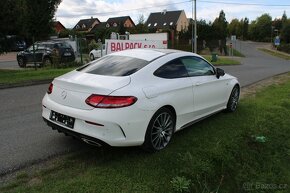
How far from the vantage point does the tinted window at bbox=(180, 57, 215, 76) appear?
596 cm

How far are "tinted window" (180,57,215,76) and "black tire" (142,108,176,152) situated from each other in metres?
1.10

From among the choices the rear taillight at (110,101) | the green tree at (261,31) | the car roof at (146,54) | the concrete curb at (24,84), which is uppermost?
the green tree at (261,31)

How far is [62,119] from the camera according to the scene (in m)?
4.75

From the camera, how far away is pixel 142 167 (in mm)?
4516

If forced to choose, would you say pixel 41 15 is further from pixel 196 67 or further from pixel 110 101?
pixel 110 101

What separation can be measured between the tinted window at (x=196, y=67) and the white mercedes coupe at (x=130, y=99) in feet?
0.07

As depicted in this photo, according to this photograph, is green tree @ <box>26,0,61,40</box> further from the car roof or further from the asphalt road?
the car roof

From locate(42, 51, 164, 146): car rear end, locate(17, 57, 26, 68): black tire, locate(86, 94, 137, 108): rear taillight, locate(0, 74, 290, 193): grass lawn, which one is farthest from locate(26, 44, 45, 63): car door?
locate(86, 94, 137, 108): rear taillight

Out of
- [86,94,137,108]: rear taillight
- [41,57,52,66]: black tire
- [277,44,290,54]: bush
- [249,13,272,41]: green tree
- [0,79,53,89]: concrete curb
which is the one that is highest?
[249,13,272,41]: green tree

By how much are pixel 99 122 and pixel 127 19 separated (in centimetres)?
9869

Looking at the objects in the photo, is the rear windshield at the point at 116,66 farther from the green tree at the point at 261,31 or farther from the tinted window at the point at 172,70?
the green tree at the point at 261,31

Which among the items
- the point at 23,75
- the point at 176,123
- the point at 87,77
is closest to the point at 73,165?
the point at 87,77

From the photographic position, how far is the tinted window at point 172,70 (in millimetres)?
5266

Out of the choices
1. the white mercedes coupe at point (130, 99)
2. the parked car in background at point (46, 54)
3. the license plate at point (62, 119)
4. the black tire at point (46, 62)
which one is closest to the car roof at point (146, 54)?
the white mercedes coupe at point (130, 99)
